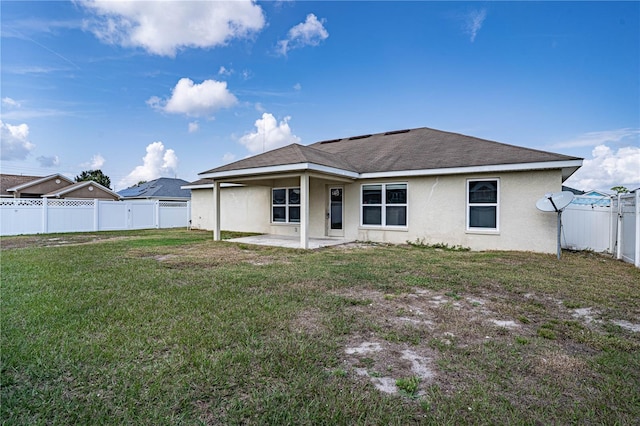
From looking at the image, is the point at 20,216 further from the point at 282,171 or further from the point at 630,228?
the point at 630,228

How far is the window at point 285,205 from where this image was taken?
14305mm

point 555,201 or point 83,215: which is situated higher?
point 555,201

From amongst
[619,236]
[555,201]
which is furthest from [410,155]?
[619,236]

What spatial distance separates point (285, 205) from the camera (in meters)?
14.6

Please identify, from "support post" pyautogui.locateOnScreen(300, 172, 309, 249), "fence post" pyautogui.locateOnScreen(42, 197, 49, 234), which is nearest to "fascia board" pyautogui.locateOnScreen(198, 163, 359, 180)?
"support post" pyautogui.locateOnScreen(300, 172, 309, 249)

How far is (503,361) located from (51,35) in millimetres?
15412

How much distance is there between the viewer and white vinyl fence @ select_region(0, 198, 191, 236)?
15375 mm

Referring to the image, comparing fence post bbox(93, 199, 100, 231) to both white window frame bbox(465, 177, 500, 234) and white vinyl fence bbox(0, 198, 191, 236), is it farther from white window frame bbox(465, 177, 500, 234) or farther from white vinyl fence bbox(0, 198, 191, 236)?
white window frame bbox(465, 177, 500, 234)

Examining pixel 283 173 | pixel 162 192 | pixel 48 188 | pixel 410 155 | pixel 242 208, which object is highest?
pixel 410 155

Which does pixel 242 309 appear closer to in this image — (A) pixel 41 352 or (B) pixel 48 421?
(A) pixel 41 352

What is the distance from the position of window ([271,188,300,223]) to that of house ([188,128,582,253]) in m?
0.05

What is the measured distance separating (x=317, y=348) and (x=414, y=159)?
9807mm

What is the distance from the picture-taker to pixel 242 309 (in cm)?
427

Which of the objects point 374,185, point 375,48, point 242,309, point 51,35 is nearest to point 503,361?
point 242,309
